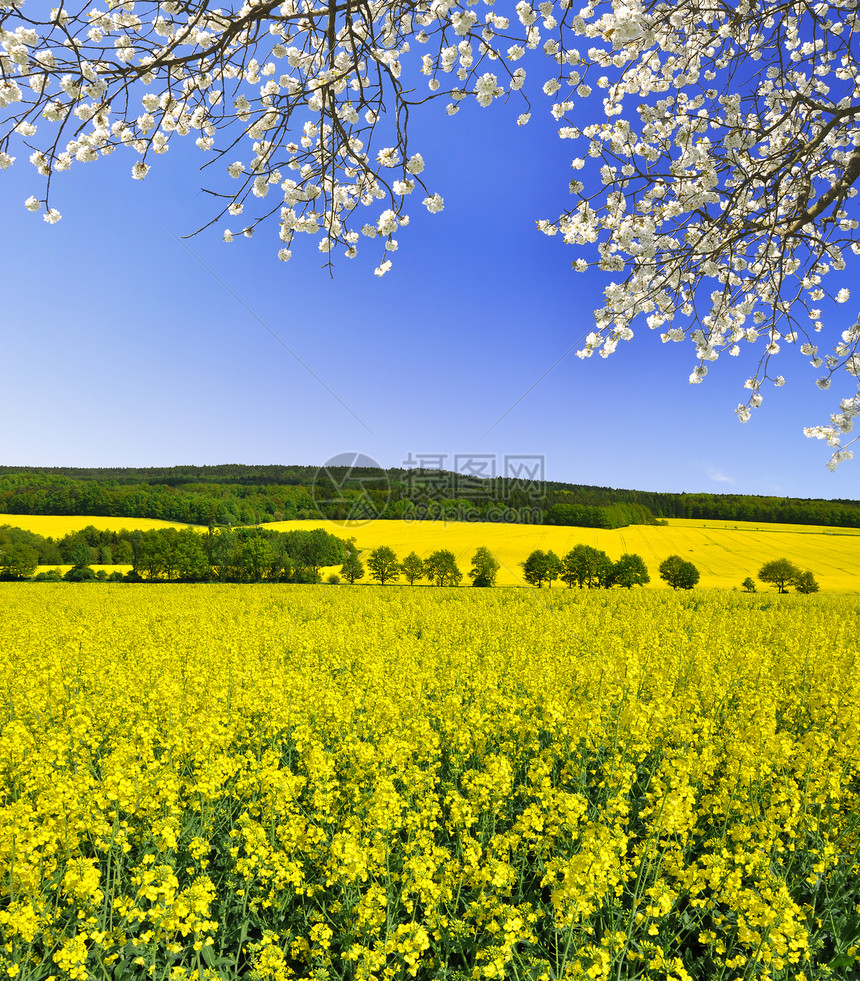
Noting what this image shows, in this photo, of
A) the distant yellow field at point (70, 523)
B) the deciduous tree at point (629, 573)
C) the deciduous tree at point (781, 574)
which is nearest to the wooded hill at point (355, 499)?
the distant yellow field at point (70, 523)

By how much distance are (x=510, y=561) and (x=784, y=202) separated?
41336 millimetres

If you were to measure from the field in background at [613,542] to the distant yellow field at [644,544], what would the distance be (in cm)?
7

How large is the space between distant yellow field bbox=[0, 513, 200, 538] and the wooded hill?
1587 millimetres

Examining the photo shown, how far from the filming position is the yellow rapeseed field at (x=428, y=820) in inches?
114

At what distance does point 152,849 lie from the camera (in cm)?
415

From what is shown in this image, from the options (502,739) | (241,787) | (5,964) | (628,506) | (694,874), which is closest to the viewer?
(5,964)

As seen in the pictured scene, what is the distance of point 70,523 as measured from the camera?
67438 mm

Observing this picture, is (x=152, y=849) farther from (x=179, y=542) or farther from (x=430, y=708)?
(x=179, y=542)

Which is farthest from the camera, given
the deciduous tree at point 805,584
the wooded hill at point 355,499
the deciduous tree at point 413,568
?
the deciduous tree at point 413,568

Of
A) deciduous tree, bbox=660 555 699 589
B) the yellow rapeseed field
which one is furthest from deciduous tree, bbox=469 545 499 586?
the yellow rapeseed field

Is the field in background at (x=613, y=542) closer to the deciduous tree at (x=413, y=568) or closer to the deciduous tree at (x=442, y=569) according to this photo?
the deciduous tree at (x=413, y=568)

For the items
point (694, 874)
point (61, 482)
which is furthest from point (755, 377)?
point (61, 482)

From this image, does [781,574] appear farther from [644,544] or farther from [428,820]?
[428,820]

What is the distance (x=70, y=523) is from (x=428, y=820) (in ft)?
267
